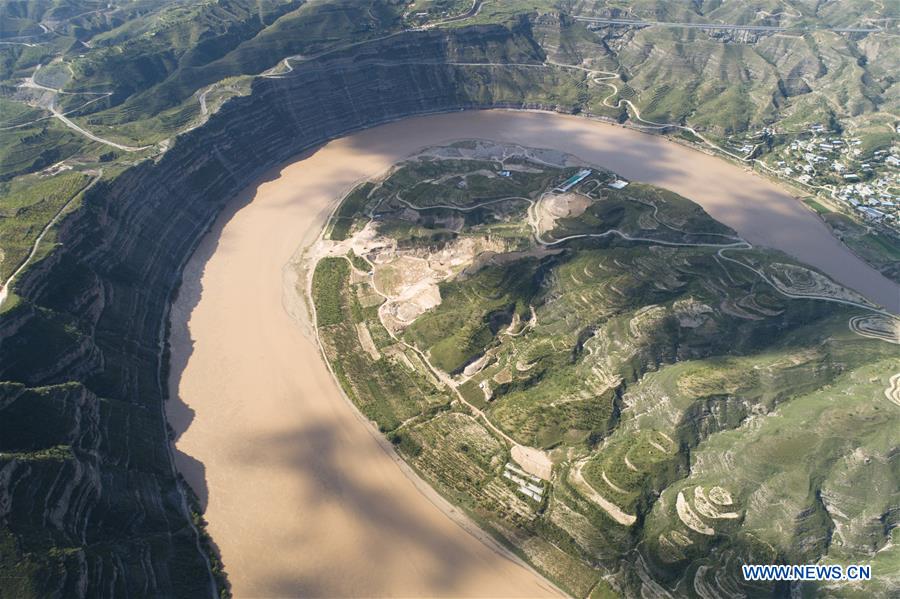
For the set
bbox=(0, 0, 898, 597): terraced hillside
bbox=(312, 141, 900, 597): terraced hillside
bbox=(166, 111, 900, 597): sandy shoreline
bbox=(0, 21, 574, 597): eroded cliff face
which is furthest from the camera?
bbox=(166, 111, 900, 597): sandy shoreline

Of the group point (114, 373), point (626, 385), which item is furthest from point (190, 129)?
point (626, 385)

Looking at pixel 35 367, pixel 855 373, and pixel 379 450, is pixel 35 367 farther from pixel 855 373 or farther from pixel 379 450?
pixel 855 373

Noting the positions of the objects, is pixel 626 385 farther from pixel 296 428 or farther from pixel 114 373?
pixel 114 373

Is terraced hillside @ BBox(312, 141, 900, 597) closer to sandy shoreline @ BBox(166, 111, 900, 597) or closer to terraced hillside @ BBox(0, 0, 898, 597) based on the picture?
terraced hillside @ BBox(0, 0, 898, 597)

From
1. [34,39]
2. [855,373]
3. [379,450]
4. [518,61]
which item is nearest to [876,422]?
[855,373]

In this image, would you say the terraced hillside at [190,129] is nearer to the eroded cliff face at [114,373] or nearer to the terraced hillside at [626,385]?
the eroded cliff face at [114,373]

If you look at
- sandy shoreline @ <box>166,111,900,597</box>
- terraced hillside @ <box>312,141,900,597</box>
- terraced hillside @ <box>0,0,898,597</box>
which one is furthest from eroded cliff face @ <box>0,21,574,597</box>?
terraced hillside @ <box>312,141,900,597</box>
